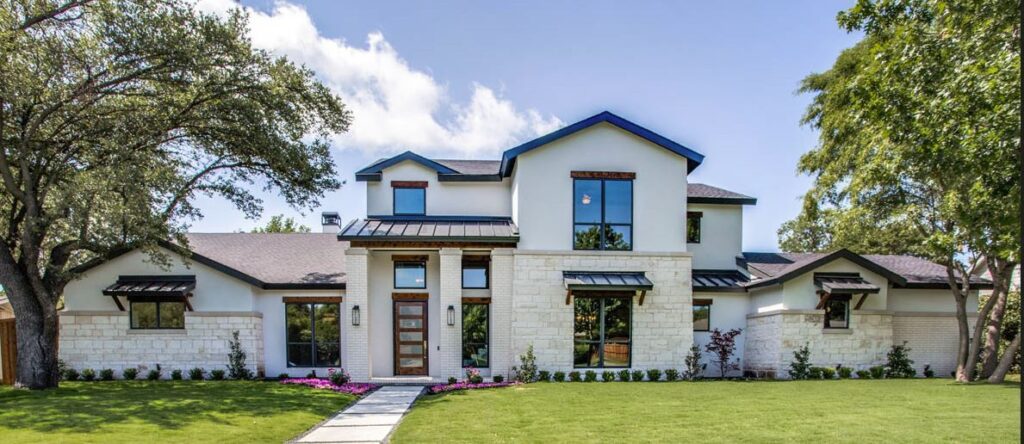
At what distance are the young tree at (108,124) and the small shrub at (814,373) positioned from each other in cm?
1582

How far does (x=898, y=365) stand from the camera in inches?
627

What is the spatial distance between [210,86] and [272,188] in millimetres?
3897

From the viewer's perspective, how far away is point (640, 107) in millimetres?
16047

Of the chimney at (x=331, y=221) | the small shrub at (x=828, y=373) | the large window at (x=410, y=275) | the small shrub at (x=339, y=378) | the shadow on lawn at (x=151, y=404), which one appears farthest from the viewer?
the chimney at (x=331, y=221)

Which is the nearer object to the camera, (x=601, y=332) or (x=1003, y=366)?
(x=1003, y=366)

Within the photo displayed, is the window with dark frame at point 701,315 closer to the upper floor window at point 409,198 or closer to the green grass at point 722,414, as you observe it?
the green grass at point 722,414

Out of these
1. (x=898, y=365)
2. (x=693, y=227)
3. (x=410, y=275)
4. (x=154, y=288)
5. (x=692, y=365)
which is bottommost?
(x=898, y=365)

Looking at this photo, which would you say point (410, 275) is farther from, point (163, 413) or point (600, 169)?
point (163, 413)

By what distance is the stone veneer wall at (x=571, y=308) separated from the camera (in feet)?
49.8

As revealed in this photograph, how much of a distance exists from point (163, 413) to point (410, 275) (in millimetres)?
7700

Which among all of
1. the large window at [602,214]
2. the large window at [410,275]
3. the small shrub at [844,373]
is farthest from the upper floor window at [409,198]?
the small shrub at [844,373]

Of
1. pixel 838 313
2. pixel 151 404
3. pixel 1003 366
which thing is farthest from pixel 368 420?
pixel 1003 366

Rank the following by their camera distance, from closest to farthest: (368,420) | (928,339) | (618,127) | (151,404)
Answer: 1. (368,420)
2. (151,404)
3. (618,127)
4. (928,339)

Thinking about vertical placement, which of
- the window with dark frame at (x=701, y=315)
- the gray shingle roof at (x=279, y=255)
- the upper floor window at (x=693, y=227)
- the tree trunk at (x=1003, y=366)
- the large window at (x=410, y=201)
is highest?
the large window at (x=410, y=201)
